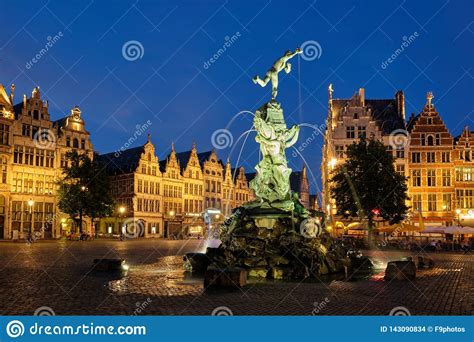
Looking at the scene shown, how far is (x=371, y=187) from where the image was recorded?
142 ft

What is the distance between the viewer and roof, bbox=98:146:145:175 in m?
71.4

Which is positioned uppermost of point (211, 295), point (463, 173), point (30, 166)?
point (30, 166)

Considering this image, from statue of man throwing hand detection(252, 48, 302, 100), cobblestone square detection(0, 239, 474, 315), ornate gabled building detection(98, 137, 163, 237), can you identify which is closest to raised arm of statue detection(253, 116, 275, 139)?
statue of man throwing hand detection(252, 48, 302, 100)

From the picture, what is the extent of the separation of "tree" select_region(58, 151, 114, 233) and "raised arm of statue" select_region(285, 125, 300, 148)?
32556 millimetres

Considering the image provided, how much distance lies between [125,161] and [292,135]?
55.4m

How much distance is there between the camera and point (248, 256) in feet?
59.0

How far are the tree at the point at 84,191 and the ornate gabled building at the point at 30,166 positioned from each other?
16.5ft

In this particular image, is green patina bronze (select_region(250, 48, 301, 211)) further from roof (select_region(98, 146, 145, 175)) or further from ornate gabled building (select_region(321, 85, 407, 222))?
roof (select_region(98, 146, 145, 175))

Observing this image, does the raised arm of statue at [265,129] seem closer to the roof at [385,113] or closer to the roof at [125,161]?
the roof at [385,113]

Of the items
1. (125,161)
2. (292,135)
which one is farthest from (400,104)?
(292,135)

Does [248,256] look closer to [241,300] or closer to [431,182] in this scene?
[241,300]

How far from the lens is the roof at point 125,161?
7144 cm

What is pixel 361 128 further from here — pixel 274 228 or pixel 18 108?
pixel 274 228

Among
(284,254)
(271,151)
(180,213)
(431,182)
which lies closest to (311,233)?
(284,254)
